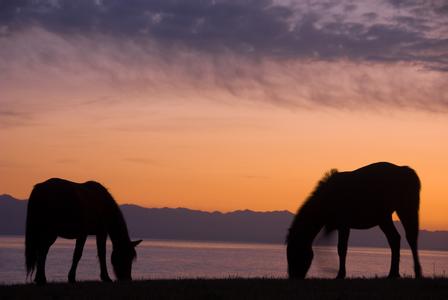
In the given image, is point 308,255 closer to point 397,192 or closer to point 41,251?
point 397,192

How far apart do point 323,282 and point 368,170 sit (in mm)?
4600

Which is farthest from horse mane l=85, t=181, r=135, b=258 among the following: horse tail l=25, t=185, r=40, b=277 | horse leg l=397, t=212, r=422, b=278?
horse leg l=397, t=212, r=422, b=278

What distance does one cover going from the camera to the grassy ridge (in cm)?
1184

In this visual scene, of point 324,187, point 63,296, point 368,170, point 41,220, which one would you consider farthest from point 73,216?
point 368,170

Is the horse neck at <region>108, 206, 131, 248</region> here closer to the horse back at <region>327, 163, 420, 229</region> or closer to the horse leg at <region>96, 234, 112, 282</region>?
the horse leg at <region>96, 234, 112, 282</region>

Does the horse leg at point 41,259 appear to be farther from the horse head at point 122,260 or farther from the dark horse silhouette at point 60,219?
the horse head at point 122,260

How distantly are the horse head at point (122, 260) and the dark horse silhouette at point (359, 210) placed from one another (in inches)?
181

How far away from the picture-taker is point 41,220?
604 inches

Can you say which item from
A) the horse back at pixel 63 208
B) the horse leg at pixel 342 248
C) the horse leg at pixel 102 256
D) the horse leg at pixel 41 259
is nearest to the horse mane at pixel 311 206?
the horse leg at pixel 342 248

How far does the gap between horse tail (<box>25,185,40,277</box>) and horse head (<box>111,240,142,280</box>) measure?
2856 millimetres

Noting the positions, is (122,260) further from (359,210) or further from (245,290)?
(359,210)

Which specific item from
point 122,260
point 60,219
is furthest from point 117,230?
point 60,219

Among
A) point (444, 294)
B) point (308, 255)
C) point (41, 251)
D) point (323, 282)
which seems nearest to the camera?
point (444, 294)

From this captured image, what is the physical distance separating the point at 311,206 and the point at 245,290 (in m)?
5.25
